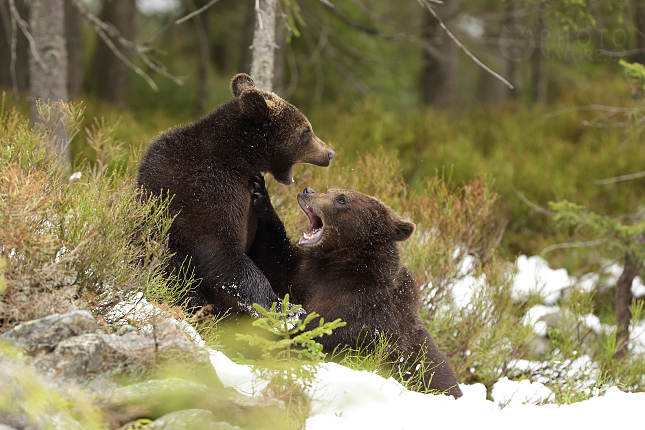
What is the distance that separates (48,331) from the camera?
101 inches

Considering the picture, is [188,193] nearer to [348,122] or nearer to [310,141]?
[310,141]

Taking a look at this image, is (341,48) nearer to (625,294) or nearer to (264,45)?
(264,45)

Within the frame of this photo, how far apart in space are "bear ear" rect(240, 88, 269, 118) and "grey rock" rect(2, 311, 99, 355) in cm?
185

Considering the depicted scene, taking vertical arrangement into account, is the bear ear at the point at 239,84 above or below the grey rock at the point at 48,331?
above

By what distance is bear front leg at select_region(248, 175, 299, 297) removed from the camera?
433cm

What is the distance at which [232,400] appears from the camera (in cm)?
276

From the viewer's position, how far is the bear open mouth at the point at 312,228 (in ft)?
13.8

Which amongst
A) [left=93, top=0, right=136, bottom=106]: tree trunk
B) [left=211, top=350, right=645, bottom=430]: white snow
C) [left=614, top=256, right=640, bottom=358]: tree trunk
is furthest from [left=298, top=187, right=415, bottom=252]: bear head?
[left=93, top=0, right=136, bottom=106]: tree trunk

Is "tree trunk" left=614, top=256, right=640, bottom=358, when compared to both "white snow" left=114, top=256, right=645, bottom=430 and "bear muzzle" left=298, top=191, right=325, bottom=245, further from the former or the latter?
"bear muzzle" left=298, top=191, right=325, bottom=245

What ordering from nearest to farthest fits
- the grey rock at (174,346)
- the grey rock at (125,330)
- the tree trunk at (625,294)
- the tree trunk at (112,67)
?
the grey rock at (174,346) → the grey rock at (125,330) → the tree trunk at (625,294) → the tree trunk at (112,67)

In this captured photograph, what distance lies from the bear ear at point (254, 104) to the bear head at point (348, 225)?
66 centimetres

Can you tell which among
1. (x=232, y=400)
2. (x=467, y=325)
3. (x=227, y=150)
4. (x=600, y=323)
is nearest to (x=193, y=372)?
(x=232, y=400)

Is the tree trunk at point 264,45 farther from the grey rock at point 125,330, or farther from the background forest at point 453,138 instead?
the grey rock at point 125,330

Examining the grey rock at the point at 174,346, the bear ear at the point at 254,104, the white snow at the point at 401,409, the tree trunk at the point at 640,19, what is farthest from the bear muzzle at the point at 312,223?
the tree trunk at the point at 640,19
